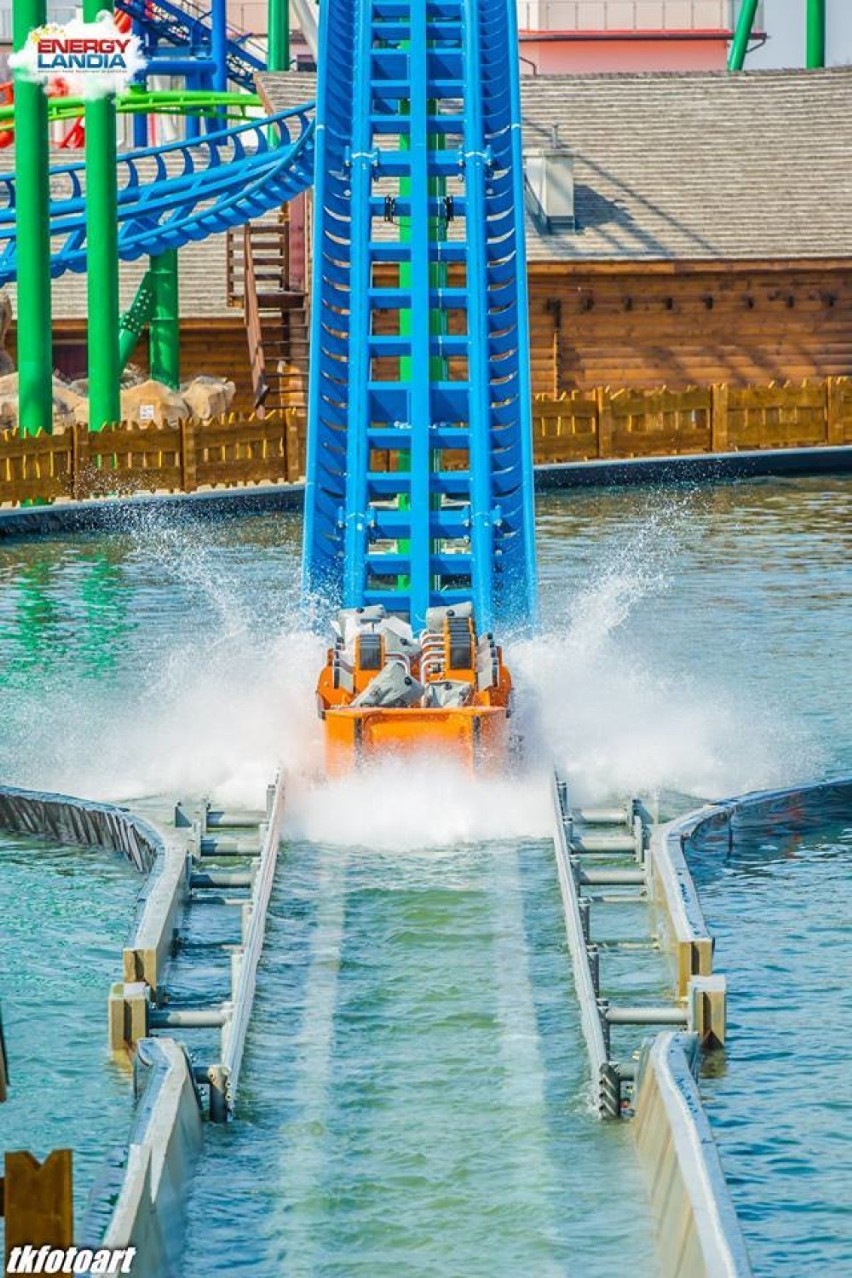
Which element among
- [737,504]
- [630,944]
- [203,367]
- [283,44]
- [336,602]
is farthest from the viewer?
[283,44]

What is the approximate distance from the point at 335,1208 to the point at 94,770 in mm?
7605

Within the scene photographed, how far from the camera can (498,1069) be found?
1018cm

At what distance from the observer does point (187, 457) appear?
31.9 meters

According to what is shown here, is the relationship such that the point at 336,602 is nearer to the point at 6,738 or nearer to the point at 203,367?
the point at 6,738

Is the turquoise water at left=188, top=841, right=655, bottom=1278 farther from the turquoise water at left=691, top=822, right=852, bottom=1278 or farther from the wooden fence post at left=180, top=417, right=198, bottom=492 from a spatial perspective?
the wooden fence post at left=180, top=417, right=198, bottom=492

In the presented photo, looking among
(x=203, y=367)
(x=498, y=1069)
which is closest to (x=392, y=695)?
(x=498, y=1069)

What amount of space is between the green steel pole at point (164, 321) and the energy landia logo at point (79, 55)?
6.49 m

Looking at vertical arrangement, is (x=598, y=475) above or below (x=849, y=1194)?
below

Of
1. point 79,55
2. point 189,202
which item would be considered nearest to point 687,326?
point 189,202

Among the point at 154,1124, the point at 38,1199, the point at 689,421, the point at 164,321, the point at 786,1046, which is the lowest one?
the point at 689,421

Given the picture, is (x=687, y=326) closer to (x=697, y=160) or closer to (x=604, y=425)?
(x=697, y=160)

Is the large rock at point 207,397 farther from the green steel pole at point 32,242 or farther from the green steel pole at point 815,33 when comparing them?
the green steel pole at point 815,33

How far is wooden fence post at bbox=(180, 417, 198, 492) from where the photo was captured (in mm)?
31781

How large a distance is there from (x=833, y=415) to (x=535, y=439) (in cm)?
613
